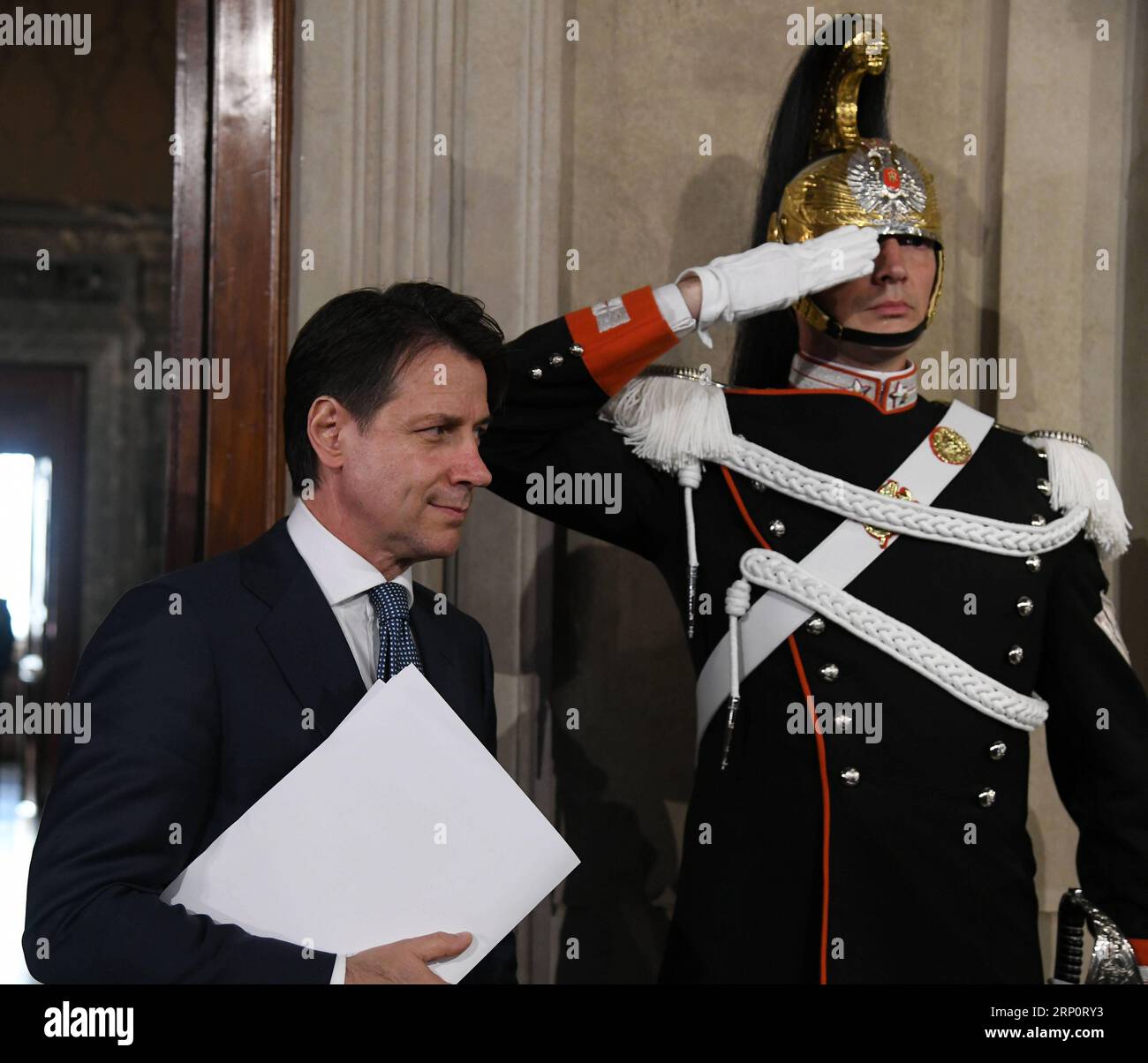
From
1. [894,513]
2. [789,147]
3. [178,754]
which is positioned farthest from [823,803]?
→ [789,147]

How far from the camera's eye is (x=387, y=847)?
1304mm

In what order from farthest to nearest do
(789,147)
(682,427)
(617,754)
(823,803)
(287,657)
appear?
(617,754) < (789,147) < (682,427) < (823,803) < (287,657)

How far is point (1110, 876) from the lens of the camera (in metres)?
1.82

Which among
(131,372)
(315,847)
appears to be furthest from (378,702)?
(131,372)

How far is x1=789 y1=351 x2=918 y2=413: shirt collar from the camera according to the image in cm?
191

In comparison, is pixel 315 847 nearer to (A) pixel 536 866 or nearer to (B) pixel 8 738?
(A) pixel 536 866

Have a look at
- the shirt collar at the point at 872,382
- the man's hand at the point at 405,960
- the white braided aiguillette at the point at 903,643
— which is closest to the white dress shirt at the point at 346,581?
the man's hand at the point at 405,960

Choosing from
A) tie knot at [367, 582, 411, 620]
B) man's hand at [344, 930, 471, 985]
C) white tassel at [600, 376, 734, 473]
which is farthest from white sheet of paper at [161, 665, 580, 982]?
white tassel at [600, 376, 734, 473]

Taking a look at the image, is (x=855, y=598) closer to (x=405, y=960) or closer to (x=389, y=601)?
(x=389, y=601)

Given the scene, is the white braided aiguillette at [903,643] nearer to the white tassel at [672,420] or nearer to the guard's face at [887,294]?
the white tassel at [672,420]

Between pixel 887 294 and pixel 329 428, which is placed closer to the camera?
pixel 329 428

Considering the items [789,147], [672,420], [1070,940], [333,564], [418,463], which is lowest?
[1070,940]

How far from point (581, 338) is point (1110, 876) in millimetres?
1034

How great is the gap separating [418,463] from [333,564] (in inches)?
5.7
